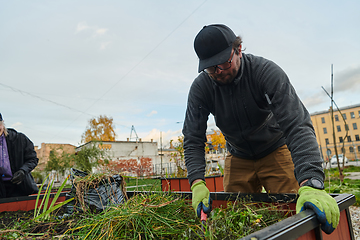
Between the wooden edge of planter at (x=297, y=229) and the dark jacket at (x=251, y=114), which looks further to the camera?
the dark jacket at (x=251, y=114)

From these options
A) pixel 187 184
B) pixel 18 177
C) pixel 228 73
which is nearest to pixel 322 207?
pixel 228 73

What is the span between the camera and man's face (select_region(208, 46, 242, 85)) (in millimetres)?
1487

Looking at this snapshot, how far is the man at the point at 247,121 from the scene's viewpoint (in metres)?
1.20

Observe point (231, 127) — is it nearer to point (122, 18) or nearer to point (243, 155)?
point (243, 155)

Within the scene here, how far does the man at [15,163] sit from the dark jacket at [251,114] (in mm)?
2535

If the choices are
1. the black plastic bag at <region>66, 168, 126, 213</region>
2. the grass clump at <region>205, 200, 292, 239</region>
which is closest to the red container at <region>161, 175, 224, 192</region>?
the black plastic bag at <region>66, 168, 126, 213</region>

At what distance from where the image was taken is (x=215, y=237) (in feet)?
2.65

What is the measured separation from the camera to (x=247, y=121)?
1.63 metres

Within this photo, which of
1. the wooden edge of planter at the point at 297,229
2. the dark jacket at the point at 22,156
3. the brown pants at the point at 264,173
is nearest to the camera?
the wooden edge of planter at the point at 297,229

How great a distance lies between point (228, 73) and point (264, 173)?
0.91 metres

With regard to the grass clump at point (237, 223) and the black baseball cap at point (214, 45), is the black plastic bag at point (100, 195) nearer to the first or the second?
the grass clump at point (237, 223)

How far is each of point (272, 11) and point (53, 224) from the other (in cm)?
464

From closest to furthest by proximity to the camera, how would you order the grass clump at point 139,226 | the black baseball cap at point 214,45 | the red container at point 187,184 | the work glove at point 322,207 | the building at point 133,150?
the work glove at point 322,207 → the grass clump at point 139,226 → the black baseball cap at point 214,45 → the red container at point 187,184 → the building at point 133,150

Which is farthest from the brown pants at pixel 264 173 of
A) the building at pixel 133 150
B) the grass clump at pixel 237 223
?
the building at pixel 133 150
